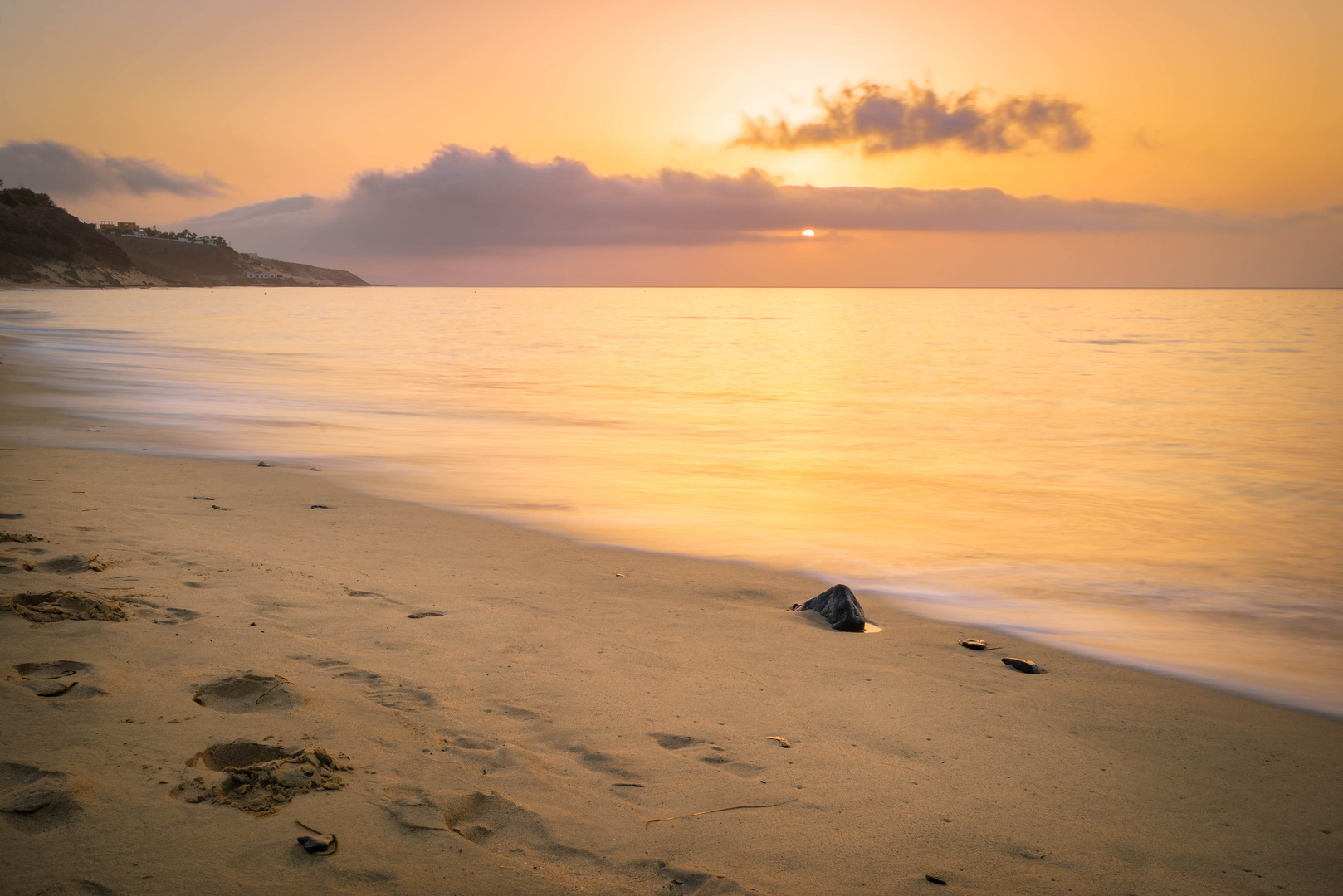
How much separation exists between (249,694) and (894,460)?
34.1ft

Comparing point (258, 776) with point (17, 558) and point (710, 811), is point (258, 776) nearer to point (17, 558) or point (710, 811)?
point (710, 811)

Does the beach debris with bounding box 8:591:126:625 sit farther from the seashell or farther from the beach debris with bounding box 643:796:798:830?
the beach debris with bounding box 643:796:798:830

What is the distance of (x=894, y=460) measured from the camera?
12.5 m

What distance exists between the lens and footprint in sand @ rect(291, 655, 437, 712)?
11.7 ft

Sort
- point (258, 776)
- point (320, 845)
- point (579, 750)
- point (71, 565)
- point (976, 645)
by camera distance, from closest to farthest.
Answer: point (320, 845)
point (258, 776)
point (579, 750)
point (71, 565)
point (976, 645)

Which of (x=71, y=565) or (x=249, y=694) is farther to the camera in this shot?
(x=71, y=565)

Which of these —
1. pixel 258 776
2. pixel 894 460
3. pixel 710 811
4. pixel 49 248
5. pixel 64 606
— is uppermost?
pixel 49 248

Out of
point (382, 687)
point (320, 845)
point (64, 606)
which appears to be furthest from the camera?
point (64, 606)

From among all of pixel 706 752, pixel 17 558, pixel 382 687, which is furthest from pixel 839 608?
pixel 17 558

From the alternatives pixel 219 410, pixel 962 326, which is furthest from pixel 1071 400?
pixel 962 326

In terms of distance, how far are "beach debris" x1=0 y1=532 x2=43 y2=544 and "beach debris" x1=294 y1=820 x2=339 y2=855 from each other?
389cm

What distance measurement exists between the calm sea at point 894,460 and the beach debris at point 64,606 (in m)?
3.72

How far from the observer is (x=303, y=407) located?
1584 cm

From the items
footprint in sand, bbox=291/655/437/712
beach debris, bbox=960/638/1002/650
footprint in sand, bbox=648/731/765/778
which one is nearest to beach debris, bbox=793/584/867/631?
beach debris, bbox=960/638/1002/650
